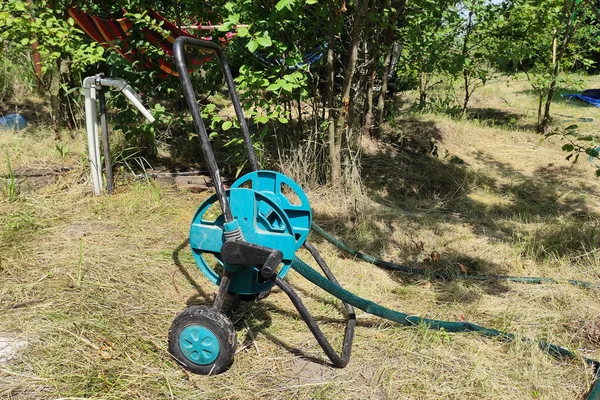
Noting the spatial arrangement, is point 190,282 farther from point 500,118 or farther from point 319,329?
point 500,118

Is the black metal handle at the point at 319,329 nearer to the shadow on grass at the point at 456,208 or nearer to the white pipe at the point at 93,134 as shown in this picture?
the shadow on grass at the point at 456,208

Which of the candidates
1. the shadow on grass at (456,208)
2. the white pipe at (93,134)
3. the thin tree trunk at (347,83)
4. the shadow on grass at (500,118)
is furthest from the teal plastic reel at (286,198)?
the shadow on grass at (500,118)

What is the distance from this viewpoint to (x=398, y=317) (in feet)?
7.06

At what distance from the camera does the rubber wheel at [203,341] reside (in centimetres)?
182

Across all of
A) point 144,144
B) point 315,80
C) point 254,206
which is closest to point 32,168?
point 144,144

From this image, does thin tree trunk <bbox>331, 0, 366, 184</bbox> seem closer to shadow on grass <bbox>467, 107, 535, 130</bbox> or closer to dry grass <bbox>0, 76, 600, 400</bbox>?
dry grass <bbox>0, 76, 600, 400</bbox>

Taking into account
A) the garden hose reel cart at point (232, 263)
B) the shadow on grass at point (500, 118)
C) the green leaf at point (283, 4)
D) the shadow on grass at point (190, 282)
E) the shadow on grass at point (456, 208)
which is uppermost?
the green leaf at point (283, 4)

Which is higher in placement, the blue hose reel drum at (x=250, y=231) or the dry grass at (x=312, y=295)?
the blue hose reel drum at (x=250, y=231)

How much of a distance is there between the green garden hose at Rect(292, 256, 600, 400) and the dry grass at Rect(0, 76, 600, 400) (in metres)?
0.04

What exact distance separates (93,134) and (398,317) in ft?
9.33

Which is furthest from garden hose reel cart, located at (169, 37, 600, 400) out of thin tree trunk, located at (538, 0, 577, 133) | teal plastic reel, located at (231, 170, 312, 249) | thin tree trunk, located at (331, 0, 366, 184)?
thin tree trunk, located at (538, 0, 577, 133)

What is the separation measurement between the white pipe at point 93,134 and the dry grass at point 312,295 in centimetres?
14

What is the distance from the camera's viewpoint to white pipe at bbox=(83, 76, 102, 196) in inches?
145

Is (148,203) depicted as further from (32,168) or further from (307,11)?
(307,11)
